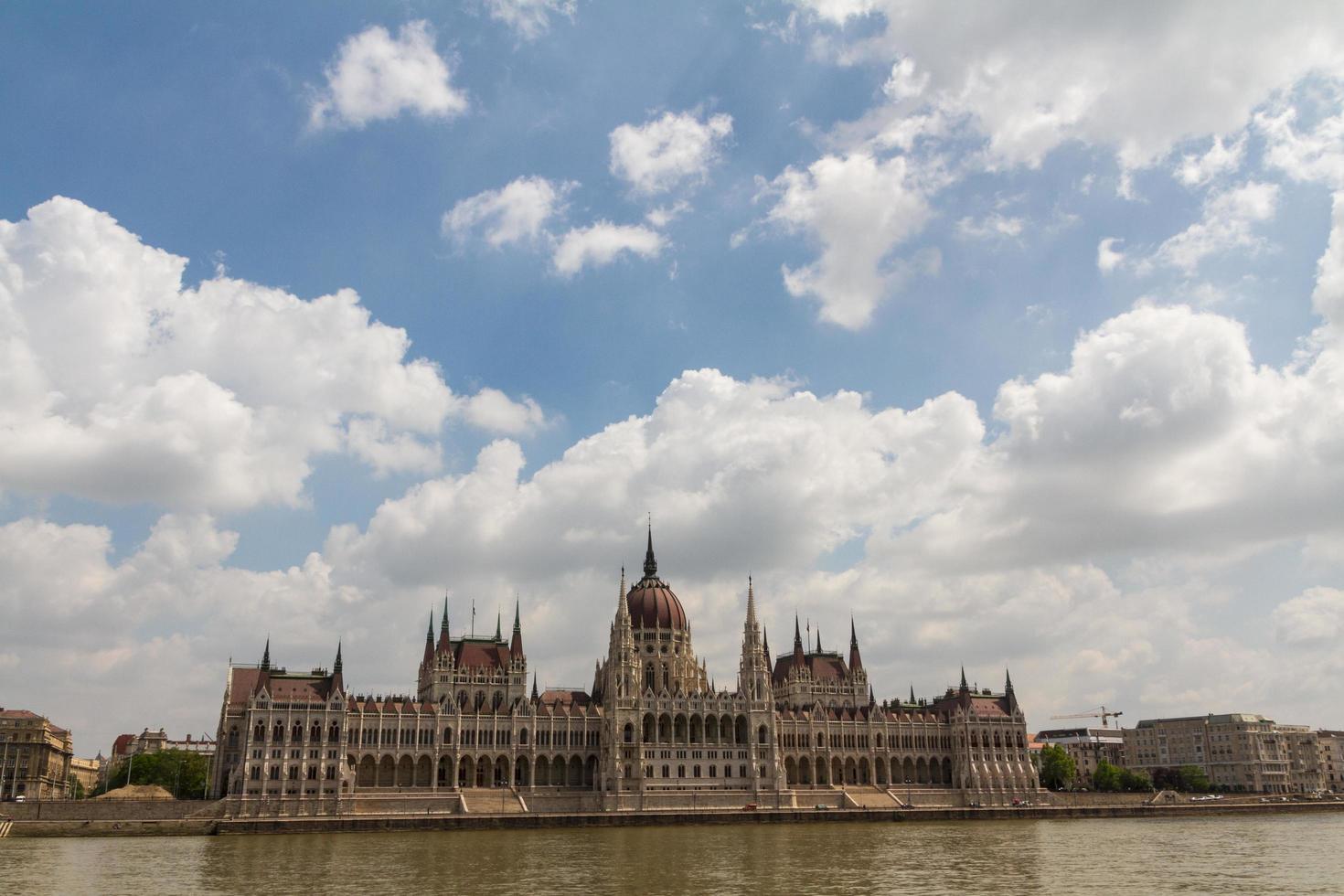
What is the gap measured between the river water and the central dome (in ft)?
151

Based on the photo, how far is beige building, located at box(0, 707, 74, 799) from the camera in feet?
453

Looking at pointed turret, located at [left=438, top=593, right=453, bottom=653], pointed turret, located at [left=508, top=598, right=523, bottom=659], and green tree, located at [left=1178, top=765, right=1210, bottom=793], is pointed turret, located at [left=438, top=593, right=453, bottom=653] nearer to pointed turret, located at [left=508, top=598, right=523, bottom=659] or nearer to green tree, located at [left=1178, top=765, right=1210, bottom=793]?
pointed turret, located at [left=508, top=598, right=523, bottom=659]

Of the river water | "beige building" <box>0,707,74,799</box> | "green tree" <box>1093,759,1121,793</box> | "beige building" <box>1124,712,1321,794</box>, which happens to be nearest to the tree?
"green tree" <box>1093,759,1121,793</box>

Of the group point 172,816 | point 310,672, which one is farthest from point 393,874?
point 310,672

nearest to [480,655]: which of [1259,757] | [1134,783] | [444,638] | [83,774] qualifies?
[444,638]

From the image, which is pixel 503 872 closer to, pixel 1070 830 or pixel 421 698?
pixel 1070 830

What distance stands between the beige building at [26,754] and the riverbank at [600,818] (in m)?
54.0

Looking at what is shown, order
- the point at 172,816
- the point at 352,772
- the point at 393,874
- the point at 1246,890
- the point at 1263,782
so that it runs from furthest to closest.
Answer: the point at 1263,782 < the point at 352,772 < the point at 172,816 < the point at 393,874 < the point at 1246,890

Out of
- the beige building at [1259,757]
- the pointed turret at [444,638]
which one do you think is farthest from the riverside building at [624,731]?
the beige building at [1259,757]

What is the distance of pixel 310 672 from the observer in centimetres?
12231

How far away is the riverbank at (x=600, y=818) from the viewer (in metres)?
89.8

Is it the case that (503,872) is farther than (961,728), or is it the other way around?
(961,728)

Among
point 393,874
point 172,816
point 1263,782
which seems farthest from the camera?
point 1263,782

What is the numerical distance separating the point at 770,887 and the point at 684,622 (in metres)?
91.4
